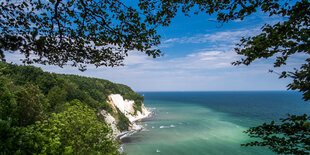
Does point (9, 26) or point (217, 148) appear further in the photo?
point (217, 148)

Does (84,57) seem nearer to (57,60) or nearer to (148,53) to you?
(57,60)

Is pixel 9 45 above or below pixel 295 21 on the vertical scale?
below

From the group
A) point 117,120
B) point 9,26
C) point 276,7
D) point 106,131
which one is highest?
point 276,7

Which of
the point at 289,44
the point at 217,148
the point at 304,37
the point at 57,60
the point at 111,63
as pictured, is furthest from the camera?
the point at 217,148

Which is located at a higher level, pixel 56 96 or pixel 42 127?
pixel 42 127

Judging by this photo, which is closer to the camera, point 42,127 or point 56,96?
point 42,127

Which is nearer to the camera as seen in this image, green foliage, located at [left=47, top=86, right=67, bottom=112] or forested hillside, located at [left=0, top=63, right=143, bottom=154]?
forested hillside, located at [left=0, top=63, right=143, bottom=154]

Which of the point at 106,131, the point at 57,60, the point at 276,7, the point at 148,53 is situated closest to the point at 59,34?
the point at 57,60

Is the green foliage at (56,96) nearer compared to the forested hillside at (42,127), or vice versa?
the forested hillside at (42,127)

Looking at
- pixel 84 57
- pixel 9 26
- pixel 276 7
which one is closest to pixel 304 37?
pixel 276 7

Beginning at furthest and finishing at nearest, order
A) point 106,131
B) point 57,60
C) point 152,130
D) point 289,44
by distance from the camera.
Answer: point 152,130, point 106,131, point 57,60, point 289,44
